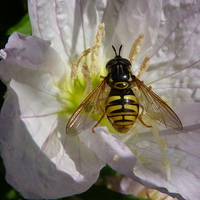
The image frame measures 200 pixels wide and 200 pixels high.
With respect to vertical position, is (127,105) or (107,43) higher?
(107,43)

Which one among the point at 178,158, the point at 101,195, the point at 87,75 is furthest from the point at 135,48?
the point at 101,195

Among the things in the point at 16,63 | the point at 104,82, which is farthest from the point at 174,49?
the point at 16,63

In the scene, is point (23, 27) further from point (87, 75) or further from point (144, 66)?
point (144, 66)

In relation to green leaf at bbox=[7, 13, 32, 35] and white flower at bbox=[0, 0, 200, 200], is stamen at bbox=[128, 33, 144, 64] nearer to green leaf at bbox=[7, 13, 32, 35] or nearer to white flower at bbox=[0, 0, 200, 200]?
white flower at bbox=[0, 0, 200, 200]

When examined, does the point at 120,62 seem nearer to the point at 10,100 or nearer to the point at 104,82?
the point at 104,82

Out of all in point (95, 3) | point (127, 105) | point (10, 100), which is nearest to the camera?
point (10, 100)

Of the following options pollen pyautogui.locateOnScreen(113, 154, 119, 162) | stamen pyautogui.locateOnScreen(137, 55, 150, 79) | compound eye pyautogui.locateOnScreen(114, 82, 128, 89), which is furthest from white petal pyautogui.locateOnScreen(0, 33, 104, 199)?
stamen pyautogui.locateOnScreen(137, 55, 150, 79)

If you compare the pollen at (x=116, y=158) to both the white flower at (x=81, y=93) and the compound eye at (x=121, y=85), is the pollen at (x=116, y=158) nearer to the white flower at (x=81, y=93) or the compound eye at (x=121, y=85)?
the white flower at (x=81, y=93)
